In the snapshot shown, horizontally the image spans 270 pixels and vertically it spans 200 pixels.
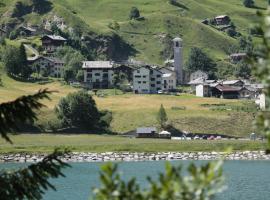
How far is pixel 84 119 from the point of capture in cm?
12000

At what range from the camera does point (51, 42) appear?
191 m

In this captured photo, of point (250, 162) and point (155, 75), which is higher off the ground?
point (155, 75)

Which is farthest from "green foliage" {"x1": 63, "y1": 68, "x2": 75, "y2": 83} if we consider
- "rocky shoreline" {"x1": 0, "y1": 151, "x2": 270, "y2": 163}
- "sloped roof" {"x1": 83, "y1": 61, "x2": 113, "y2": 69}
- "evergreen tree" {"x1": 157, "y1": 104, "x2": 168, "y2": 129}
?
"rocky shoreline" {"x1": 0, "y1": 151, "x2": 270, "y2": 163}

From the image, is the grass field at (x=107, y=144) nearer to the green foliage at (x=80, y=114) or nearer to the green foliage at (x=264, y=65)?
the green foliage at (x=80, y=114)

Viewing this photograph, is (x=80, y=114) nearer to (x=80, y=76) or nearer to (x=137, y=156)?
(x=137, y=156)

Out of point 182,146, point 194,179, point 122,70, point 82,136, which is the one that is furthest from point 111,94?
point 194,179

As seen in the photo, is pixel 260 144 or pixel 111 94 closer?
pixel 260 144

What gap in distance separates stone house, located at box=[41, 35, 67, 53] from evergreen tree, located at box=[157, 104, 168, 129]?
73754 millimetres

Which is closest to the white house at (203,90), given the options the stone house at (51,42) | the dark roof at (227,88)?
the dark roof at (227,88)

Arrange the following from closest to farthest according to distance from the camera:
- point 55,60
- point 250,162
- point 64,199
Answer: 1. point 64,199
2. point 250,162
3. point 55,60

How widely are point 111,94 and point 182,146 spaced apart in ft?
170

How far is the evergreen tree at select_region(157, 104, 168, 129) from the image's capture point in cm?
11944

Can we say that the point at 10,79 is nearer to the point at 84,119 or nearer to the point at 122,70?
the point at 122,70

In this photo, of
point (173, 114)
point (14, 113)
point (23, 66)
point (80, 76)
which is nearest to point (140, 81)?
point (80, 76)
